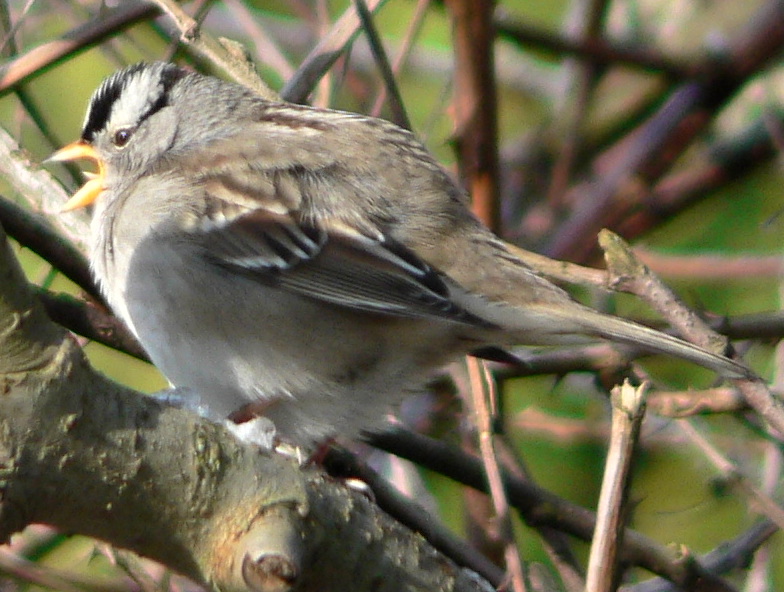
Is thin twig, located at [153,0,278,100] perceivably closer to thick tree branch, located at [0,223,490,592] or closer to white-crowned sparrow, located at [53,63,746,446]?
white-crowned sparrow, located at [53,63,746,446]

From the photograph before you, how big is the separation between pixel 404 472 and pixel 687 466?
1301 millimetres

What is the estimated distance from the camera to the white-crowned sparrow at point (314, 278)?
2.42 meters

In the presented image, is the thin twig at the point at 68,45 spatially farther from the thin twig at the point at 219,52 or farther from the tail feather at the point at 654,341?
the tail feather at the point at 654,341

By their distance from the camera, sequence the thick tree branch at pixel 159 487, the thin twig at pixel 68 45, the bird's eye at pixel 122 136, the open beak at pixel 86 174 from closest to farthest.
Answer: the thick tree branch at pixel 159 487
the thin twig at pixel 68 45
the open beak at pixel 86 174
the bird's eye at pixel 122 136

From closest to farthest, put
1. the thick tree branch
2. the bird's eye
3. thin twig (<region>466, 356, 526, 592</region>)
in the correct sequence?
the thick tree branch < thin twig (<region>466, 356, 526, 592</region>) < the bird's eye

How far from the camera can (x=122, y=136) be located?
304cm

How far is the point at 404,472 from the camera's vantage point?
2875mm

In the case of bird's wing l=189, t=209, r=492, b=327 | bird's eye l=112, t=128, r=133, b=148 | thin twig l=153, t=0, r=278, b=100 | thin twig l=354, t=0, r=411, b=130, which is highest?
thin twig l=354, t=0, r=411, b=130

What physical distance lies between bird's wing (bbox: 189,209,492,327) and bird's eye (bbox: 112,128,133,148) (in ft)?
1.99

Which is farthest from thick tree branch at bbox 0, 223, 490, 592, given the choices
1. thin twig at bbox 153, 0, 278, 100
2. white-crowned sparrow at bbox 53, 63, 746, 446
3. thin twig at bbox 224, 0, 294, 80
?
thin twig at bbox 224, 0, 294, 80

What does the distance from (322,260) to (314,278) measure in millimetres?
45

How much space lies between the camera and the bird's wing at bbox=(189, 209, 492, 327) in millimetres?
2445

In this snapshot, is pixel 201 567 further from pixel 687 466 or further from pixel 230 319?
pixel 687 466

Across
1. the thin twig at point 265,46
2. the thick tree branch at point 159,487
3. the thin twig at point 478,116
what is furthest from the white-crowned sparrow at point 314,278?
the thick tree branch at point 159,487
